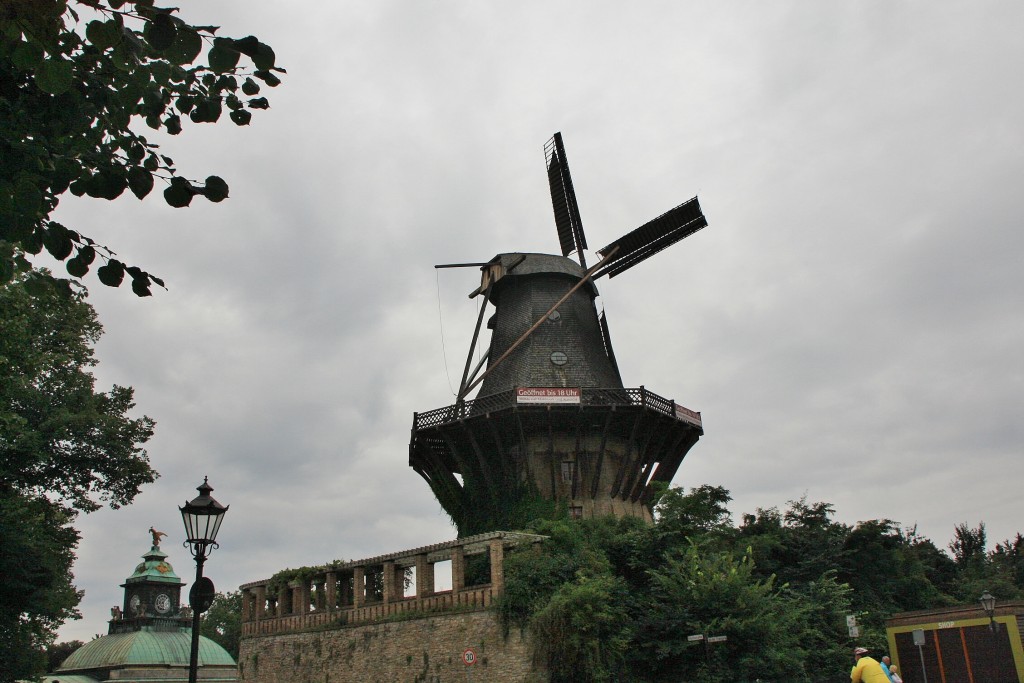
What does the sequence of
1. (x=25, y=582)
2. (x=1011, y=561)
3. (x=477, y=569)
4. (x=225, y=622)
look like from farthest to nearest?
(x=225, y=622) < (x=1011, y=561) < (x=25, y=582) < (x=477, y=569)

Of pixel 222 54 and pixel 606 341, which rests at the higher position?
pixel 606 341

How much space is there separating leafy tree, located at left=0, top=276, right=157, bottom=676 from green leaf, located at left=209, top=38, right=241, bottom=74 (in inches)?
816

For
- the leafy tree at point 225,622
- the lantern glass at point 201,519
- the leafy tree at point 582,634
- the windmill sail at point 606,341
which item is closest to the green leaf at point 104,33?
the lantern glass at point 201,519

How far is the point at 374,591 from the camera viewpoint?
26328 mm

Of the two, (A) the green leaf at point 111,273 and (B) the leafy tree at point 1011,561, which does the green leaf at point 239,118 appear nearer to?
(A) the green leaf at point 111,273

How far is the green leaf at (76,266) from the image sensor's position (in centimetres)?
477

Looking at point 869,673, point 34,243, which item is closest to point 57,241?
point 34,243

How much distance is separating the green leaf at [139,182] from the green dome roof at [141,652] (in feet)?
184

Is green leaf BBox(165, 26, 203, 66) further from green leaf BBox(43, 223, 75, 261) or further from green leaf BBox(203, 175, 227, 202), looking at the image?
green leaf BBox(43, 223, 75, 261)

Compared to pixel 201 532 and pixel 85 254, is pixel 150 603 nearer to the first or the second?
pixel 201 532

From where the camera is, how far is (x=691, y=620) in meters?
20.1

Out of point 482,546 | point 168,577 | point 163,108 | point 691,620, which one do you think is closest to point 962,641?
point 691,620

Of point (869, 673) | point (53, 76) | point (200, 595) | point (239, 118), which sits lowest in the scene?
point (869, 673)

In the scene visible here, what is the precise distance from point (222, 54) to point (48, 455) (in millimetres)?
25654
